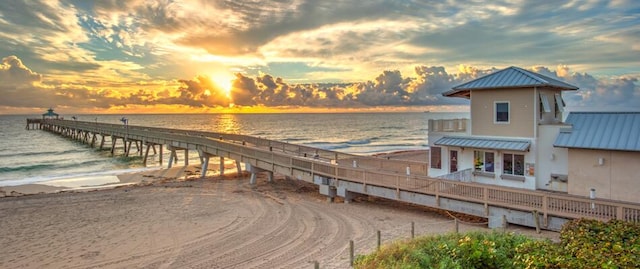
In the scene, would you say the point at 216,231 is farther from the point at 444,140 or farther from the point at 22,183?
the point at 22,183

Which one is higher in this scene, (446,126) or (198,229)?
(446,126)

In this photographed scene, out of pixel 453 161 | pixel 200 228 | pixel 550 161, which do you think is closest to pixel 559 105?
pixel 550 161

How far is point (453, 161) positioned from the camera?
57.9 feet

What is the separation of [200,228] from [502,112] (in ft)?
43.2

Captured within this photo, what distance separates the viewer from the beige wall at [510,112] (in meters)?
15.4

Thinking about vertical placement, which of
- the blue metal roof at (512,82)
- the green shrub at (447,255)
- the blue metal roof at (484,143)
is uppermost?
the blue metal roof at (512,82)

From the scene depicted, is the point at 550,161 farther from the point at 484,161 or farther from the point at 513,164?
the point at 484,161

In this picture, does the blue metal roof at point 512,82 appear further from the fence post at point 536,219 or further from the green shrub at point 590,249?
the green shrub at point 590,249

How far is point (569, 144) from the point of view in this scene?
14.0m

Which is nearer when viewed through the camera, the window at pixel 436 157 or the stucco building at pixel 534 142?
the stucco building at pixel 534 142

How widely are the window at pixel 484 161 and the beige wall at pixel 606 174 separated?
296 cm

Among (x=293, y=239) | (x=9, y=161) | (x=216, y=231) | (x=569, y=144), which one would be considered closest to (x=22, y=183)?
(x=9, y=161)

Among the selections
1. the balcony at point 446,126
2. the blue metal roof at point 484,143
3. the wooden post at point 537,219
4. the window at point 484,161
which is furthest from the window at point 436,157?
the wooden post at point 537,219

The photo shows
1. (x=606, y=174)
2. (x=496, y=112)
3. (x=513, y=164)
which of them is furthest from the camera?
(x=496, y=112)
